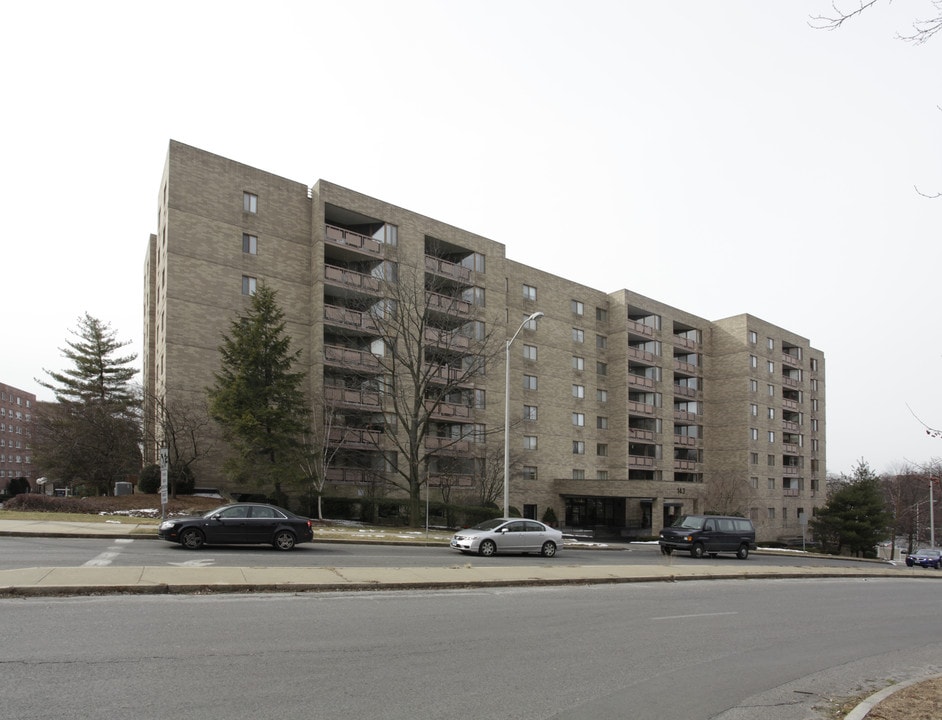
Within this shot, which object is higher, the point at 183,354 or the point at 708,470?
the point at 183,354

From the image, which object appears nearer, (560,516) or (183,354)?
(183,354)

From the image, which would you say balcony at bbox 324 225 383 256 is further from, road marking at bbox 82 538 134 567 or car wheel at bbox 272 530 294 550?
road marking at bbox 82 538 134 567

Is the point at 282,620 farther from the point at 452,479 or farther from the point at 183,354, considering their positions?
the point at 452,479

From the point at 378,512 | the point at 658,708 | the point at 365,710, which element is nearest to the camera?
the point at 365,710

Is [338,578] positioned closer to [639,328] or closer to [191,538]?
[191,538]

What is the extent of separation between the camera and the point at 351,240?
147 feet

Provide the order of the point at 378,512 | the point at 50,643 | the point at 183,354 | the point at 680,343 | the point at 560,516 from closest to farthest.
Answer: the point at 50,643, the point at 183,354, the point at 378,512, the point at 560,516, the point at 680,343

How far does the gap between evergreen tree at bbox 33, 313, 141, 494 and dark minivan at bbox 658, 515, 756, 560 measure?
1193 inches

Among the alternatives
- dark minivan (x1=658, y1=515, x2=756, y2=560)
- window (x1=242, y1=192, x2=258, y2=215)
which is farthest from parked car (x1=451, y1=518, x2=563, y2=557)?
window (x1=242, y1=192, x2=258, y2=215)

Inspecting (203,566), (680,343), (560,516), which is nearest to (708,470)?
(680,343)

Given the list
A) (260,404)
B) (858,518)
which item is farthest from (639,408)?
(260,404)

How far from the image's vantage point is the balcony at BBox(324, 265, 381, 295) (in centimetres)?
4322

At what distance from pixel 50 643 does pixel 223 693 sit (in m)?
2.81

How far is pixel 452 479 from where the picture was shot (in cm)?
4644
